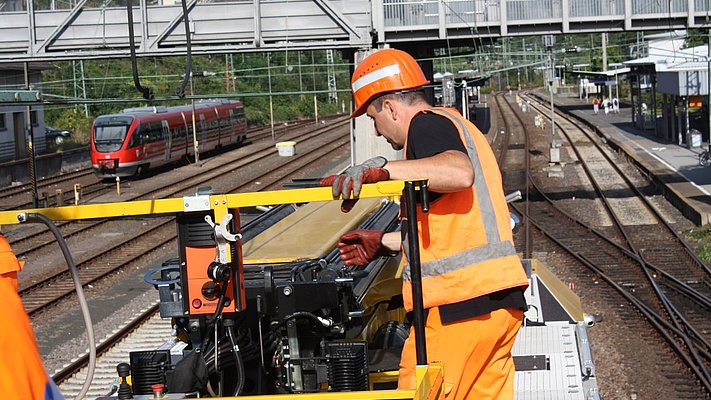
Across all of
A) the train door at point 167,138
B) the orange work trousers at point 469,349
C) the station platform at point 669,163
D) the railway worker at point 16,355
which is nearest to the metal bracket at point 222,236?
the orange work trousers at point 469,349

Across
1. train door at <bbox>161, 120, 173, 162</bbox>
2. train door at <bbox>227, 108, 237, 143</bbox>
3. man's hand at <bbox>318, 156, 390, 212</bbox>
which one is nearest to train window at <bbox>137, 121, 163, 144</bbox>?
train door at <bbox>161, 120, 173, 162</bbox>

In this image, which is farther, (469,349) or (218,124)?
(218,124)

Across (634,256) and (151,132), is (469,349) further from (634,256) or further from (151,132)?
(151,132)

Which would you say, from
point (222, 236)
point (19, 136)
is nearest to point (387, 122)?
point (222, 236)

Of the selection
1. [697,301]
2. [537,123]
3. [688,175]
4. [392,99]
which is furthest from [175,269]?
[537,123]

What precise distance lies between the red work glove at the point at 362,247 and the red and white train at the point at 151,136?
31242 millimetres

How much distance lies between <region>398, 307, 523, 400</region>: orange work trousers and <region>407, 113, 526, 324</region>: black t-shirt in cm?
3

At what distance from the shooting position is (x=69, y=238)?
2384cm

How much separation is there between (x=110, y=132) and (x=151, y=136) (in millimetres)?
1841

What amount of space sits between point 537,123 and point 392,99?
178 ft

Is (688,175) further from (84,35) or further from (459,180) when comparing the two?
(459,180)

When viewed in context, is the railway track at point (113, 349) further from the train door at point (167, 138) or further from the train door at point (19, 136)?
the train door at point (19, 136)

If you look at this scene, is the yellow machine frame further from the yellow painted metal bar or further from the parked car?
the parked car

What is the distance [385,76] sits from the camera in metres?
4.44
